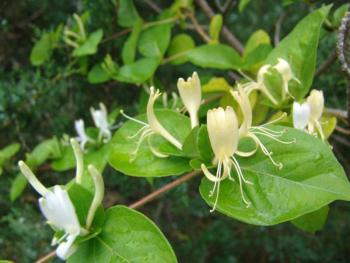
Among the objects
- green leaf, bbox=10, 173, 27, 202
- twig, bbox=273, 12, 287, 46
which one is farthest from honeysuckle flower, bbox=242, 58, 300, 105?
green leaf, bbox=10, 173, 27, 202

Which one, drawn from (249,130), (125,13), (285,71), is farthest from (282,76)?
(125,13)

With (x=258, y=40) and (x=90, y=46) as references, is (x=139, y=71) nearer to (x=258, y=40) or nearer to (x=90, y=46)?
(x=90, y=46)

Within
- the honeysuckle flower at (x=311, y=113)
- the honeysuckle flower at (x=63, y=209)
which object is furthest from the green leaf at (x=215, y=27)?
the honeysuckle flower at (x=63, y=209)

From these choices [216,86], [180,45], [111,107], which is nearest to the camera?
[216,86]

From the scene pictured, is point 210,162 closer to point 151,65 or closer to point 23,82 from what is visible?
point 151,65

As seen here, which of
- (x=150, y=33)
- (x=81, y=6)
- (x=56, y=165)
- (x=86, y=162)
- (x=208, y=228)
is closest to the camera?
(x=86, y=162)

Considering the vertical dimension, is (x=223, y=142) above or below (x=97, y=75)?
above

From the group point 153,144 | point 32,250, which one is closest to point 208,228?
point 32,250

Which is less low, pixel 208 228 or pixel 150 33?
pixel 150 33
